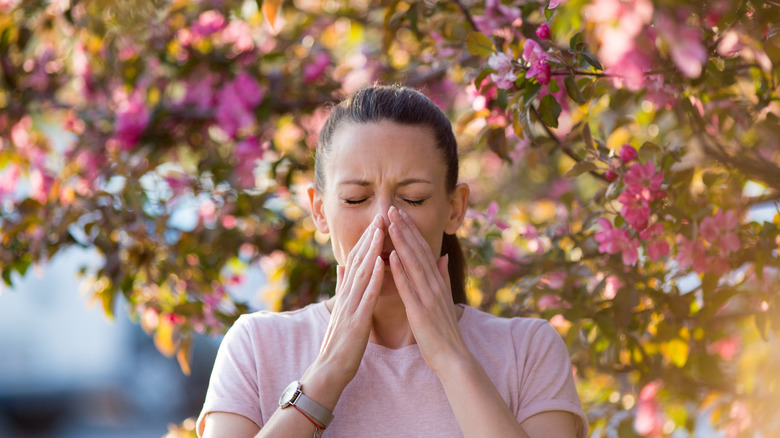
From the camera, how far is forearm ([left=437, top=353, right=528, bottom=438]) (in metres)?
1.47

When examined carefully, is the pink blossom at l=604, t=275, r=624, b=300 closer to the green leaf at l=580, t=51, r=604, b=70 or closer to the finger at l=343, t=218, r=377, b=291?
the green leaf at l=580, t=51, r=604, b=70

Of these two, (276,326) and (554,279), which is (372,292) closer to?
(276,326)

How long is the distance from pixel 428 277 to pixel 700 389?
4.90 ft

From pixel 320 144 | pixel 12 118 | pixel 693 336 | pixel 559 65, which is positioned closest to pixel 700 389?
pixel 693 336

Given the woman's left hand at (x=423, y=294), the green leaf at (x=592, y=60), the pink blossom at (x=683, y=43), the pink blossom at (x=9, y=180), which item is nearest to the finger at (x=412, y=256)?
the woman's left hand at (x=423, y=294)

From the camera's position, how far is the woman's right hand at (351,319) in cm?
154

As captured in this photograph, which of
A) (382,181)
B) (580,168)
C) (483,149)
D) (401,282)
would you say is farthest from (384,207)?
(483,149)

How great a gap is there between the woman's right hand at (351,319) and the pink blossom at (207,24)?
6.62 feet

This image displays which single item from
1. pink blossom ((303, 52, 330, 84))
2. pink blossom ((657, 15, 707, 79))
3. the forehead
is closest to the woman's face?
the forehead

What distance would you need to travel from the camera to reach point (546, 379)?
168 centimetres

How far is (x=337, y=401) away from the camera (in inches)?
63.5

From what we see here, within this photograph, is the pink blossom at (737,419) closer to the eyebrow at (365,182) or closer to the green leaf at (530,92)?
the green leaf at (530,92)

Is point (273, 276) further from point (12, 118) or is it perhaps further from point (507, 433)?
point (507, 433)

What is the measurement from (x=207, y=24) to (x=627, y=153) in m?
2.07
